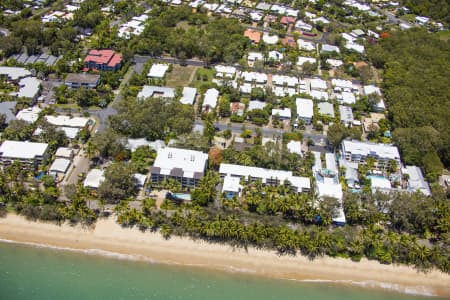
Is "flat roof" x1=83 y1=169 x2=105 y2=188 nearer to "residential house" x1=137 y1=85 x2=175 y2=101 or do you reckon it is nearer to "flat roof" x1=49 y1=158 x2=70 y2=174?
"flat roof" x1=49 y1=158 x2=70 y2=174

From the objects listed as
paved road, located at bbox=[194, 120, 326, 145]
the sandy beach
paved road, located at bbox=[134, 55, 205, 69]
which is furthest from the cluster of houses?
paved road, located at bbox=[194, 120, 326, 145]

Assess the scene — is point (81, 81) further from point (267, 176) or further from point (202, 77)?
point (267, 176)

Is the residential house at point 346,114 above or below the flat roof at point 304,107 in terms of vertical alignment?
below

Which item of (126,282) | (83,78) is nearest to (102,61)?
(83,78)

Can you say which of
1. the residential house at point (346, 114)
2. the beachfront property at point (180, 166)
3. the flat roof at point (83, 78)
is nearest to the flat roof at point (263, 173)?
the beachfront property at point (180, 166)

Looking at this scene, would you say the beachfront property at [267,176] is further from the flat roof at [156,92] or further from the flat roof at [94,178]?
the flat roof at [156,92]

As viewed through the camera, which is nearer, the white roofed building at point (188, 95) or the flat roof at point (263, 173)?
the flat roof at point (263, 173)
